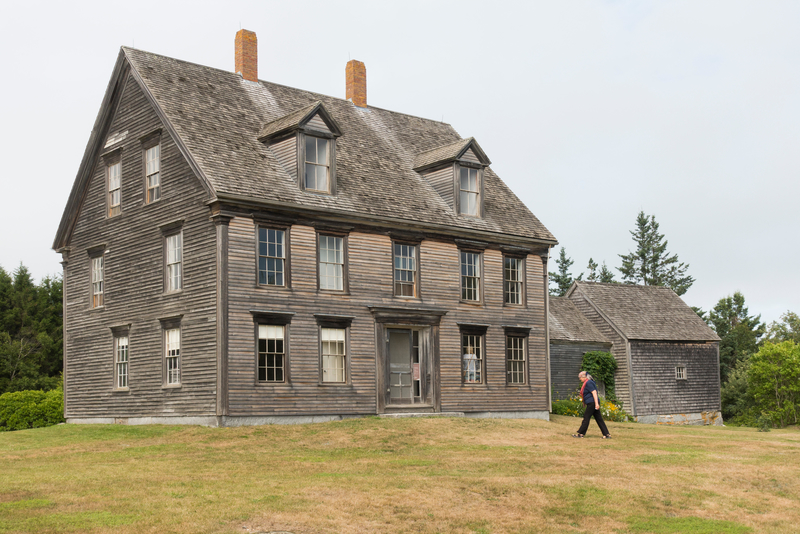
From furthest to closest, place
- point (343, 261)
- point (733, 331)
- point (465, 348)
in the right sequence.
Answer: point (733, 331) → point (465, 348) → point (343, 261)

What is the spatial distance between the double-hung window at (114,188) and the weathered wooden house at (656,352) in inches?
901

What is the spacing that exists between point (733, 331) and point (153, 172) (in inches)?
1810

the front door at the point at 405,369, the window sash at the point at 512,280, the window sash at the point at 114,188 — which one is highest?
the window sash at the point at 114,188

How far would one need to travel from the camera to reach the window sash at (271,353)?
82.3ft

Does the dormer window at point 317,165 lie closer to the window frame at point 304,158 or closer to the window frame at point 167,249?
the window frame at point 304,158

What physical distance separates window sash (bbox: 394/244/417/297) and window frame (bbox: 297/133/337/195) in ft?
10.1

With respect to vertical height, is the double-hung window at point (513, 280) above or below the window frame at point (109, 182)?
below

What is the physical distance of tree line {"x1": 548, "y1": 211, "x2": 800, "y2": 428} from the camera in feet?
138

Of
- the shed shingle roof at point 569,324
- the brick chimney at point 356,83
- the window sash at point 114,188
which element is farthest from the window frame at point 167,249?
the shed shingle roof at point 569,324

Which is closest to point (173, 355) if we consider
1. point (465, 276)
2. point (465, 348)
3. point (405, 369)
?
point (405, 369)

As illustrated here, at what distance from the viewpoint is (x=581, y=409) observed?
121 ft

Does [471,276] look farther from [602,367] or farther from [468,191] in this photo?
[602,367]

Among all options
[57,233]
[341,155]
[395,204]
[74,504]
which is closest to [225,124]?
[341,155]

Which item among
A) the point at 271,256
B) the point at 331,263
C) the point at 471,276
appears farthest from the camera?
the point at 471,276
